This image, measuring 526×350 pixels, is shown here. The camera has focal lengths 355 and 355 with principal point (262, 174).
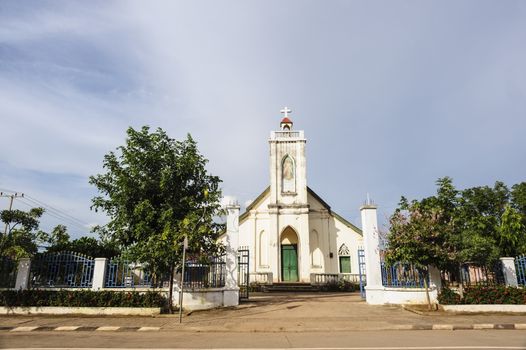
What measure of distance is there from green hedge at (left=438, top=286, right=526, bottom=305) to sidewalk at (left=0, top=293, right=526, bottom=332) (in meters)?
0.75

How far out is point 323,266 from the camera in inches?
1024

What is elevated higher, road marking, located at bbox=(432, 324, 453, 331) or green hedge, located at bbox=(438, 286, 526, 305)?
green hedge, located at bbox=(438, 286, 526, 305)

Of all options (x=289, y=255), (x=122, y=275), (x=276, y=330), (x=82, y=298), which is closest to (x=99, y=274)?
(x=122, y=275)

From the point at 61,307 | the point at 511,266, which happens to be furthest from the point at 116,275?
the point at 511,266

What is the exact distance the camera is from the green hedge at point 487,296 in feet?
41.0

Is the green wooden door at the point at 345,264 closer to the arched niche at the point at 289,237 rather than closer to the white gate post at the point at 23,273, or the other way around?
the arched niche at the point at 289,237

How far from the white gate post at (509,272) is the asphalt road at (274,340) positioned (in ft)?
15.3

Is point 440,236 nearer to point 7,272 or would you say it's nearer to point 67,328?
point 67,328

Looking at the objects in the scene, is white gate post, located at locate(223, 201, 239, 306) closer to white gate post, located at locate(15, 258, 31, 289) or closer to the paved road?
the paved road

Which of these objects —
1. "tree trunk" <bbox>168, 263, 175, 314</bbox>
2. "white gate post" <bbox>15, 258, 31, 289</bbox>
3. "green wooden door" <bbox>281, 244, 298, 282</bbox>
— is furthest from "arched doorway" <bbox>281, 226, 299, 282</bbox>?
"white gate post" <bbox>15, 258, 31, 289</bbox>

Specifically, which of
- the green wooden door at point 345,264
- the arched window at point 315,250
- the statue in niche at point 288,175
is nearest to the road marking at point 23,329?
the statue in niche at point 288,175

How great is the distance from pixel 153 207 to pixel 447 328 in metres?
10.3

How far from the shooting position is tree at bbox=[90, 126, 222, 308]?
12.5 meters

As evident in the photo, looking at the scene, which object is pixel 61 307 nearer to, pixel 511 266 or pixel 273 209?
pixel 273 209
